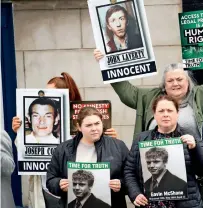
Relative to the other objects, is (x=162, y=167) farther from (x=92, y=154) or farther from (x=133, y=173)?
(x=92, y=154)

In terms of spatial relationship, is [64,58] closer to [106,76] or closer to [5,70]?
[5,70]

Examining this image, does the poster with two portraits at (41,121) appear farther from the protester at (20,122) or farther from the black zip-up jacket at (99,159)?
the black zip-up jacket at (99,159)

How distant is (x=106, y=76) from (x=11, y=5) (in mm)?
1968

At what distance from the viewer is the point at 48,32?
6180 mm

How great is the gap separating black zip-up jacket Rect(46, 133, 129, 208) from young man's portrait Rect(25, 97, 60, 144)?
277 mm

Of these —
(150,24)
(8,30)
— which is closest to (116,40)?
(150,24)

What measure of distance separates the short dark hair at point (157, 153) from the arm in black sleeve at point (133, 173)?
0.28ft

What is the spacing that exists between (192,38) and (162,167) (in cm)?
110

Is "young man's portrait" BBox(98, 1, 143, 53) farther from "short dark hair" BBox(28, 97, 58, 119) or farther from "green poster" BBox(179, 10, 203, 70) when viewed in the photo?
"short dark hair" BBox(28, 97, 58, 119)

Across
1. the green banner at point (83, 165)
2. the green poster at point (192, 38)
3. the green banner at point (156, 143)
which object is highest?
the green poster at point (192, 38)

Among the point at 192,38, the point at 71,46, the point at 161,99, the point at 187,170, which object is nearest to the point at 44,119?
the point at 161,99

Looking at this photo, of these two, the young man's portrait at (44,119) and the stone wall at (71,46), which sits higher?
the stone wall at (71,46)

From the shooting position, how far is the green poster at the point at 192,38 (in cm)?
463

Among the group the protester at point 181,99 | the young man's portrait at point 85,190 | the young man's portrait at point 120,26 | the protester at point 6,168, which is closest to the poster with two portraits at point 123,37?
the young man's portrait at point 120,26
